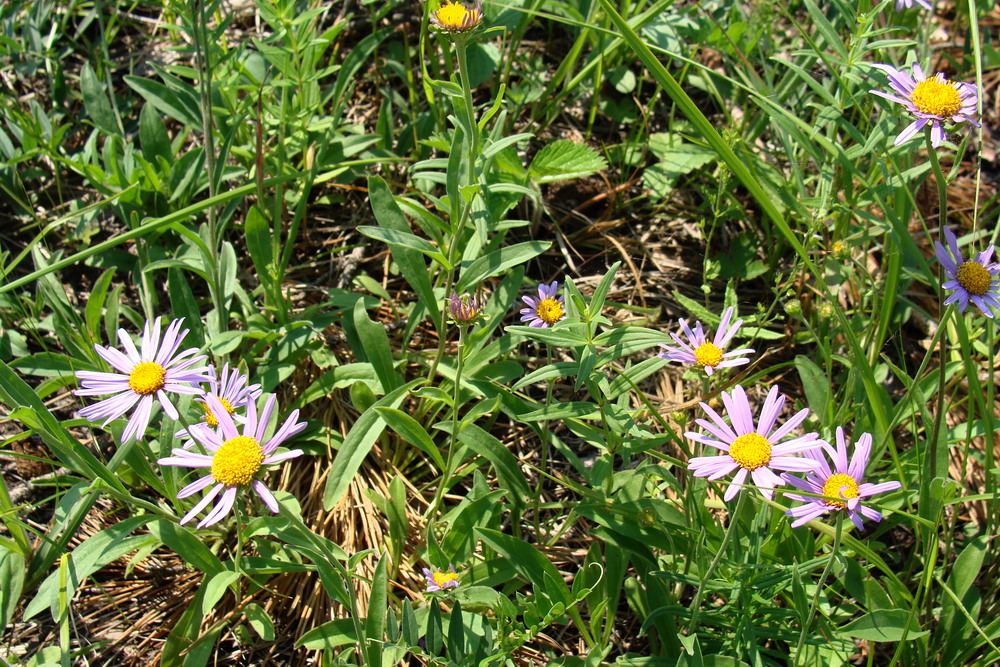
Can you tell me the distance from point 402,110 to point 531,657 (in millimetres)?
1979

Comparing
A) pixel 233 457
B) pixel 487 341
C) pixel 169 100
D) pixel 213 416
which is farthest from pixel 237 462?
pixel 169 100

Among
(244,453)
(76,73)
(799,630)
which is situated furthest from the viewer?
(76,73)

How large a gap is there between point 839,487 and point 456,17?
4.25 ft

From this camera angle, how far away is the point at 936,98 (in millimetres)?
1847

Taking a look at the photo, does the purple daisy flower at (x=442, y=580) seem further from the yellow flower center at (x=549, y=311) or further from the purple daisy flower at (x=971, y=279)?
the purple daisy flower at (x=971, y=279)

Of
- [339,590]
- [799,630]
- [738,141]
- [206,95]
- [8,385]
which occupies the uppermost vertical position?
[206,95]

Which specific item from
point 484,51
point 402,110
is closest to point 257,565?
point 402,110

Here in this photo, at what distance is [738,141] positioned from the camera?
2467mm

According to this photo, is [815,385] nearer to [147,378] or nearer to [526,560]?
[526,560]

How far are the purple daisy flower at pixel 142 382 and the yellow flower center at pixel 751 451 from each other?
114cm

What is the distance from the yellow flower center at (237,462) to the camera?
1.48 m

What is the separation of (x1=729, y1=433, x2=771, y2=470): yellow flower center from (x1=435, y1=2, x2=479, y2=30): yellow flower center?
1.09 metres

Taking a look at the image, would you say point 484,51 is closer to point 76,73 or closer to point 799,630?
point 76,73

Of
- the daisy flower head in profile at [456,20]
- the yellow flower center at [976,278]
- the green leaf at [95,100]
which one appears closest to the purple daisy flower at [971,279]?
the yellow flower center at [976,278]
